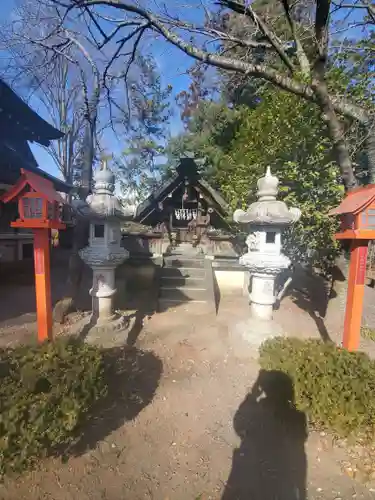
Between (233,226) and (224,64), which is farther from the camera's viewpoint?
(233,226)

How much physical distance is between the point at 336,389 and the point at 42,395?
119 inches

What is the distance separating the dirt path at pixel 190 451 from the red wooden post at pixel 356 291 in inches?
55.7

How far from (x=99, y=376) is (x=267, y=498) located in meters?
2.07

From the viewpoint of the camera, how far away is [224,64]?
205 inches

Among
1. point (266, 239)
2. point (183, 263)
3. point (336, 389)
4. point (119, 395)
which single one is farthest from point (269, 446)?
point (183, 263)

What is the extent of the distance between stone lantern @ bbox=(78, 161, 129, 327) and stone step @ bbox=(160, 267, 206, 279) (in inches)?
136

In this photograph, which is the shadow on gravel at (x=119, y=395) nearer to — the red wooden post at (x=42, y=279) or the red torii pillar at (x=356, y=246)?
the red wooden post at (x=42, y=279)

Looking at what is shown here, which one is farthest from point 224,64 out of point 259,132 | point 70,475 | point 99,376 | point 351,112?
point 70,475

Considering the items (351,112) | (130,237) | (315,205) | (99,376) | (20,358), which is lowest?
(99,376)

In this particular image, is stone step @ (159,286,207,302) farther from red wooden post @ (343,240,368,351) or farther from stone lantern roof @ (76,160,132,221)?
red wooden post @ (343,240,368,351)

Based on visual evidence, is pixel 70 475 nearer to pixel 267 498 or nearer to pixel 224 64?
pixel 267 498

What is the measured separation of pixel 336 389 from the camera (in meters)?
2.85

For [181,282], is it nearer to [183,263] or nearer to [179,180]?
[183,263]

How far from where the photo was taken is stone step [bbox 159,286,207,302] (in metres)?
7.89
